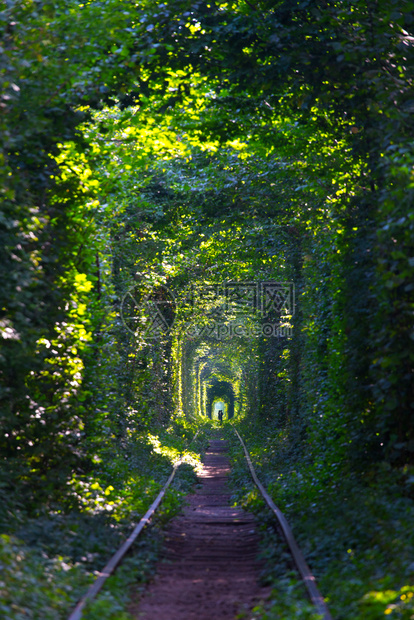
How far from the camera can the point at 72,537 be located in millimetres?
7539

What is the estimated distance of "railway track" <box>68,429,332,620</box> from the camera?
19.6 feet

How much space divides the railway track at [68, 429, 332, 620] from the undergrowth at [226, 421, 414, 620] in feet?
0.59

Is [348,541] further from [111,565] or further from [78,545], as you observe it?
[78,545]

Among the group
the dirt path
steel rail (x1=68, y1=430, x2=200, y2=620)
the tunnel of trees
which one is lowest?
the dirt path

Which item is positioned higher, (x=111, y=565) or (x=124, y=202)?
(x=124, y=202)

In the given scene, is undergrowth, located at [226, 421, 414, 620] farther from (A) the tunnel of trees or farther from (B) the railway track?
(B) the railway track

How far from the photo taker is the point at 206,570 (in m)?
7.56

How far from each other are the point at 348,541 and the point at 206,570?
67.5 inches

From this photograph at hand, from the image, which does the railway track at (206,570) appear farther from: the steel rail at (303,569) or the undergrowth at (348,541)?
the undergrowth at (348,541)

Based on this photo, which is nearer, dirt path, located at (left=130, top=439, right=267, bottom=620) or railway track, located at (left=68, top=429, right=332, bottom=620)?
railway track, located at (left=68, top=429, right=332, bottom=620)

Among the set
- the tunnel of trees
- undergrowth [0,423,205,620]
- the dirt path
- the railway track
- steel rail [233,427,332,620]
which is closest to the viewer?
steel rail [233,427,332,620]

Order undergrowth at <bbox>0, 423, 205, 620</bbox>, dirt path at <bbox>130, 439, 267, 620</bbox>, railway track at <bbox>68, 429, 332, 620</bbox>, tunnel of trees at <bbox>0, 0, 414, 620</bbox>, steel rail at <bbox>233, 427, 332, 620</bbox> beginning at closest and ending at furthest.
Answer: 1. steel rail at <bbox>233, 427, 332, 620</bbox>
2. undergrowth at <bbox>0, 423, 205, 620</bbox>
3. railway track at <bbox>68, 429, 332, 620</bbox>
4. dirt path at <bbox>130, 439, 267, 620</bbox>
5. tunnel of trees at <bbox>0, 0, 414, 620</bbox>

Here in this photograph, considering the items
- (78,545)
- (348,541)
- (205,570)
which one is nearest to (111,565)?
(78,545)

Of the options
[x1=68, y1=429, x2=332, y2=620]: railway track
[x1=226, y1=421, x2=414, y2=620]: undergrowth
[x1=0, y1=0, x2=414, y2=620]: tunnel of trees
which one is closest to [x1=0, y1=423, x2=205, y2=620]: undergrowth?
[x1=0, y1=0, x2=414, y2=620]: tunnel of trees
